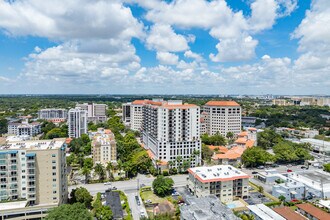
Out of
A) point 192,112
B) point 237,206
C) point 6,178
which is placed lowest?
point 237,206

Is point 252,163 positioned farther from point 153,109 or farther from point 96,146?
point 96,146

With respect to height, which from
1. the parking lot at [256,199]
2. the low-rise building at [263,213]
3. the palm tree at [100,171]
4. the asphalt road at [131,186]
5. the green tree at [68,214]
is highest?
the green tree at [68,214]

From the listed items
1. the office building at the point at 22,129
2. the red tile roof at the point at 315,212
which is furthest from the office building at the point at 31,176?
the office building at the point at 22,129

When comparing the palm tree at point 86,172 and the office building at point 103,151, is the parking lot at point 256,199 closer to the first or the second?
the palm tree at point 86,172

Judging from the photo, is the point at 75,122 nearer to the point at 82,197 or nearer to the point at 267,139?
the point at 82,197

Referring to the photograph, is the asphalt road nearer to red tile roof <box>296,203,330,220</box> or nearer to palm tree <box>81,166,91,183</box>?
palm tree <box>81,166,91,183</box>

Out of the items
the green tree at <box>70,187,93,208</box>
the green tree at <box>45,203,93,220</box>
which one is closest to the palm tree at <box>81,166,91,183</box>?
the green tree at <box>70,187,93,208</box>

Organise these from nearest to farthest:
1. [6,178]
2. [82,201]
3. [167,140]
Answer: [6,178]
[82,201]
[167,140]

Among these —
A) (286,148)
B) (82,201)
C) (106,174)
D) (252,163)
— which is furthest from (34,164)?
(286,148)

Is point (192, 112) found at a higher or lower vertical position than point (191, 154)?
higher
